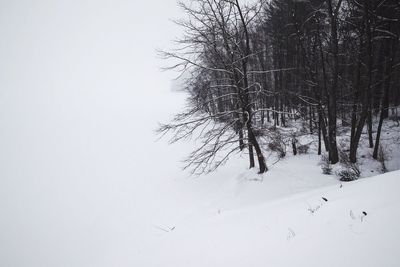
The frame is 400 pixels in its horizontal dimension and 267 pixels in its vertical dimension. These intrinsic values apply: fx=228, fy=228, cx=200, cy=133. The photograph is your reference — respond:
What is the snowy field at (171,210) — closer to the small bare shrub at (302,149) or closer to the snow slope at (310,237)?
the snow slope at (310,237)

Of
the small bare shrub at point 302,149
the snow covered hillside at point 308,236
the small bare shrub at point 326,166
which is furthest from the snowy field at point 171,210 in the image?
the small bare shrub at point 302,149

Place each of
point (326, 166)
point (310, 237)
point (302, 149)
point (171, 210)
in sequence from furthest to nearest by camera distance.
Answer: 1. point (302, 149)
2. point (171, 210)
3. point (326, 166)
4. point (310, 237)

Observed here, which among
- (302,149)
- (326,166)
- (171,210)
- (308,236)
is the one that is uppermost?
(308,236)

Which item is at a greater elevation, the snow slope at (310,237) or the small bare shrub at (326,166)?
the snow slope at (310,237)

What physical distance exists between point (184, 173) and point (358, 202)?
1231cm

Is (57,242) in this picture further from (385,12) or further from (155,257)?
(385,12)

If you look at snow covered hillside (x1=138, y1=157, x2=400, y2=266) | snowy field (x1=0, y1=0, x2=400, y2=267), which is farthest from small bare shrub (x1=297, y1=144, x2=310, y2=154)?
snow covered hillside (x1=138, y1=157, x2=400, y2=266)

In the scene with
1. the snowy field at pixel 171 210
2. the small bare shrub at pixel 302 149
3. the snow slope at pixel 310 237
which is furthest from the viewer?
the small bare shrub at pixel 302 149

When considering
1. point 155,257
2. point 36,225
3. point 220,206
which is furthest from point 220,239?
point 36,225

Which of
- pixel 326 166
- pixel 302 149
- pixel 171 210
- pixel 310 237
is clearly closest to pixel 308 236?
pixel 310 237

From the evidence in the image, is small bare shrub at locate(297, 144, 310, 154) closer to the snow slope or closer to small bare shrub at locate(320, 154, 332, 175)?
small bare shrub at locate(320, 154, 332, 175)

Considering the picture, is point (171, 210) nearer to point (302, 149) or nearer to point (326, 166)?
point (326, 166)

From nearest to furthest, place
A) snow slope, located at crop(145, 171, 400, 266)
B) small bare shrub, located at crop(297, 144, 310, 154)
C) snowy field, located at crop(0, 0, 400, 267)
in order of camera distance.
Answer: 1. snow slope, located at crop(145, 171, 400, 266)
2. snowy field, located at crop(0, 0, 400, 267)
3. small bare shrub, located at crop(297, 144, 310, 154)

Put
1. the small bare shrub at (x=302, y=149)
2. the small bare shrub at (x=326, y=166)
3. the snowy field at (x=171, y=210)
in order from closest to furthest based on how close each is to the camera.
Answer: the snowy field at (x=171, y=210), the small bare shrub at (x=326, y=166), the small bare shrub at (x=302, y=149)
